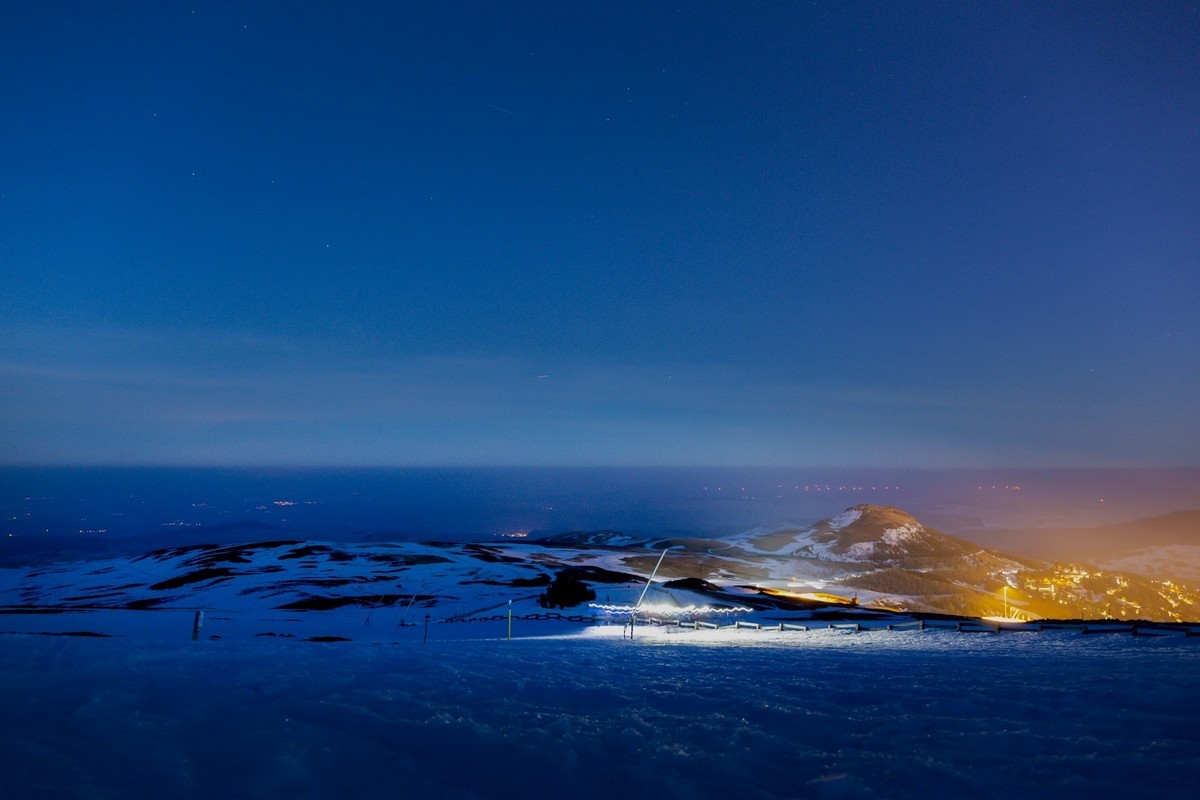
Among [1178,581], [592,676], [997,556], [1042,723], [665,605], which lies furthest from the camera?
[1178,581]

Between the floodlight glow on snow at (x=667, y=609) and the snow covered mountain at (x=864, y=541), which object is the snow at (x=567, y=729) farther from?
the snow covered mountain at (x=864, y=541)

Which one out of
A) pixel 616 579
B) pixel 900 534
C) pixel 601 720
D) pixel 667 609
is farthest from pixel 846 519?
pixel 601 720

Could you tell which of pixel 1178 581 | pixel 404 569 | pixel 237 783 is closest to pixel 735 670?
pixel 237 783

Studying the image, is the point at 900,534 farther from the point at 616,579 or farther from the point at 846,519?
the point at 616,579

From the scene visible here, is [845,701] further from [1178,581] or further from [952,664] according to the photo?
[1178,581]

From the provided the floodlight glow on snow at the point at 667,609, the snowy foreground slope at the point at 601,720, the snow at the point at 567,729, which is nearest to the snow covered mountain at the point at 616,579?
the floodlight glow on snow at the point at 667,609

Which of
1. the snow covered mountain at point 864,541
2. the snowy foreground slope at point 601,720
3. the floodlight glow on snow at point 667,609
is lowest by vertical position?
the snow covered mountain at point 864,541

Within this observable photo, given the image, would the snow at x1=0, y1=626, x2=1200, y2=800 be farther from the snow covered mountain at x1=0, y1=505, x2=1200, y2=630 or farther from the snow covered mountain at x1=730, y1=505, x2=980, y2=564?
the snow covered mountain at x1=730, y1=505, x2=980, y2=564
